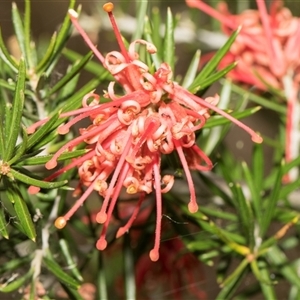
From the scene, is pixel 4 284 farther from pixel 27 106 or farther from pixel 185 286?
pixel 185 286

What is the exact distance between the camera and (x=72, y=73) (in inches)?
15.7

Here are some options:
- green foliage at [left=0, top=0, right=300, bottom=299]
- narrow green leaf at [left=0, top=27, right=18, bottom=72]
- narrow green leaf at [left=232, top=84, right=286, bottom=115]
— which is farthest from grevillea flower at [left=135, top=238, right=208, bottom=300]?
narrow green leaf at [left=0, top=27, right=18, bottom=72]

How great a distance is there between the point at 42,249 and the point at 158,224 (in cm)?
12

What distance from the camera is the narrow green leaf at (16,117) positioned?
32 cm

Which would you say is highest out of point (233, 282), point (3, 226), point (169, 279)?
point (3, 226)

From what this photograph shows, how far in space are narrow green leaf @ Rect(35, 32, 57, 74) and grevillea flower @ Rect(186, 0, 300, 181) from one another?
0.62 feet

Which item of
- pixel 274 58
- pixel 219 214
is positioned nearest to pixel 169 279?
pixel 219 214

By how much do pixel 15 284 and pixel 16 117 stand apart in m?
0.14

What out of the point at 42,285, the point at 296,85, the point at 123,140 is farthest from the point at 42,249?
the point at 296,85

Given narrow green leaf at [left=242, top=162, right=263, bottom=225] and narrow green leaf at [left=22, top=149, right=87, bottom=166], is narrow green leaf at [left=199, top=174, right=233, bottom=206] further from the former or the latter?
narrow green leaf at [left=22, top=149, right=87, bottom=166]

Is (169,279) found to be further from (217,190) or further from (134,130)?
(134,130)

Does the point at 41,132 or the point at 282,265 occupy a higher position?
the point at 41,132

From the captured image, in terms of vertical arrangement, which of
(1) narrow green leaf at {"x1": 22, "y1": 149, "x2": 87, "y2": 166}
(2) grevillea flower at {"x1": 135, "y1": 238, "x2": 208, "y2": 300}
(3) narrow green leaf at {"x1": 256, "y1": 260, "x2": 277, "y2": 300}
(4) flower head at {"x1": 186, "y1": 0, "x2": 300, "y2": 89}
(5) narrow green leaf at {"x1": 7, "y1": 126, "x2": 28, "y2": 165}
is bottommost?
(2) grevillea flower at {"x1": 135, "y1": 238, "x2": 208, "y2": 300}

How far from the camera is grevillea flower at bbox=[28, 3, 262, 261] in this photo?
1.08ft
